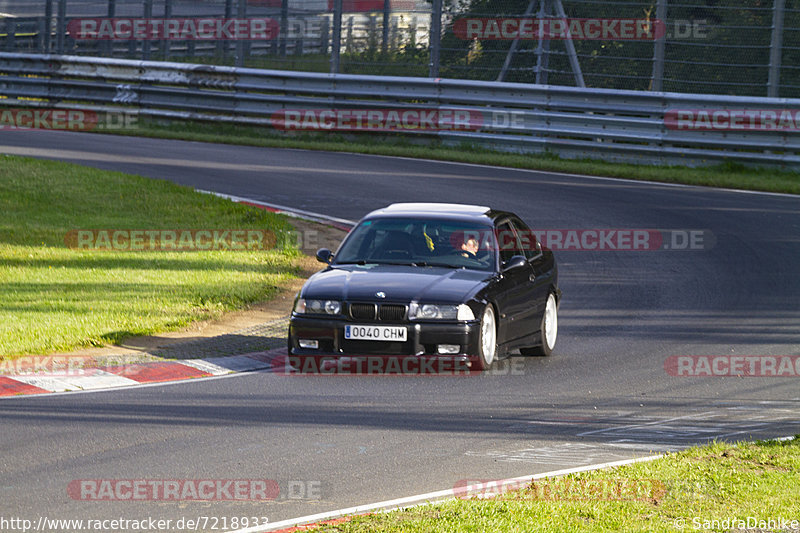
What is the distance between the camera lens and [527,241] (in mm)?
12156

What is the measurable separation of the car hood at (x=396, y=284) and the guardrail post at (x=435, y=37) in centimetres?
1477

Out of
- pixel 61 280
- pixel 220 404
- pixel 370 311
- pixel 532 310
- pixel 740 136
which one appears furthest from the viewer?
pixel 740 136

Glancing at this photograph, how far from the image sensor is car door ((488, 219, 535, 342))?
428 inches

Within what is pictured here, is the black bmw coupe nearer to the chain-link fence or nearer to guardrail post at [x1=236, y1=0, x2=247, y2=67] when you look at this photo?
the chain-link fence

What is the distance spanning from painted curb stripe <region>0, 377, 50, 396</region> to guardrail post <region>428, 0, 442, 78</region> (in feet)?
55.4

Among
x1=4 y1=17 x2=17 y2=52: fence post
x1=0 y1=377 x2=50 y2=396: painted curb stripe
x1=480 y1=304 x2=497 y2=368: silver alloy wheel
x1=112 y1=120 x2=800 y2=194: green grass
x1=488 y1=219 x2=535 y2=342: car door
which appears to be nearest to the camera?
x1=0 y1=377 x2=50 y2=396: painted curb stripe

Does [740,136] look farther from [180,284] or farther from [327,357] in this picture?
[327,357]

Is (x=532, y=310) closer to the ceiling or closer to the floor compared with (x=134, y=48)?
closer to the floor

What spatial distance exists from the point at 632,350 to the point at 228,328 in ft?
13.4

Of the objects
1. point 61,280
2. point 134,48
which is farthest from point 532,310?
point 134,48

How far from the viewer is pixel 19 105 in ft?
97.4
